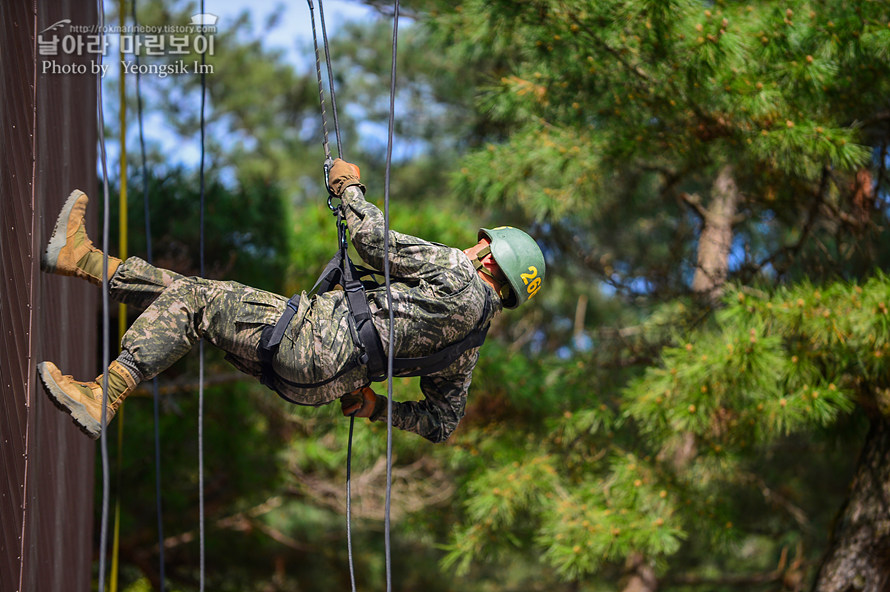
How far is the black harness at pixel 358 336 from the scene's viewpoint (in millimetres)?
3088

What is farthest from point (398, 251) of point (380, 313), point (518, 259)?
point (518, 259)

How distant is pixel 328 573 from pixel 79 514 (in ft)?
27.9

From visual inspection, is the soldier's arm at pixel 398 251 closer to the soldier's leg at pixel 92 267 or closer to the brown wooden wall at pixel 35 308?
the soldier's leg at pixel 92 267

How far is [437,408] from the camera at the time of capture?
3.61 metres

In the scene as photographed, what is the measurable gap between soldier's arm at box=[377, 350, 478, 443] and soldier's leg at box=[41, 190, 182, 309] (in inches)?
42.0

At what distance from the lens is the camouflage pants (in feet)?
9.91

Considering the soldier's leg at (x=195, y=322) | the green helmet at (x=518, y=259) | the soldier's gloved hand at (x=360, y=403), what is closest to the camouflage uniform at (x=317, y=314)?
the soldier's leg at (x=195, y=322)

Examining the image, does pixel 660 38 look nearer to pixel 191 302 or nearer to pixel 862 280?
pixel 862 280

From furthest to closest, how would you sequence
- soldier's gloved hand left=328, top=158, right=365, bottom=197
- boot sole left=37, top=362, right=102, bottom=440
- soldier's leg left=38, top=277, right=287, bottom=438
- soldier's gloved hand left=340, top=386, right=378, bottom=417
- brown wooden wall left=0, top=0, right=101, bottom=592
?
1. soldier's gloved hand left=340, top=386, right=378, bottom=417
2. soldier's gloved hand left=328, top=158, right=365, bottom=197
3. brown wooden wall left=0, top=0, right=101, bottom=592
4. soldier's leg left=38, top=277, right=287, bottom=438
5. boot sole left=37, top=362, right=102, bottom=440

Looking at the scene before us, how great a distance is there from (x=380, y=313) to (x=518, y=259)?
0.58 meters

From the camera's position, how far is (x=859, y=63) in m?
5.16

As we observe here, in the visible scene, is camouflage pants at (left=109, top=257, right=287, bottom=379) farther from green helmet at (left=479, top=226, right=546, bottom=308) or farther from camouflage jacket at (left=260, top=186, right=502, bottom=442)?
green helmet at (left=479, top=226, right=546, bottom=308)

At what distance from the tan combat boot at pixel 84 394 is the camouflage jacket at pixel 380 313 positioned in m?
0.54

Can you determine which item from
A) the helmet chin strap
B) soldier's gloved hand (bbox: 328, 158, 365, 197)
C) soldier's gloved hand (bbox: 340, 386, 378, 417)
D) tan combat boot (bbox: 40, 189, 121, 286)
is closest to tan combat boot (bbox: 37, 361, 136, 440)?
tan combat boot (bbox: 40, 189, 121, 286)
